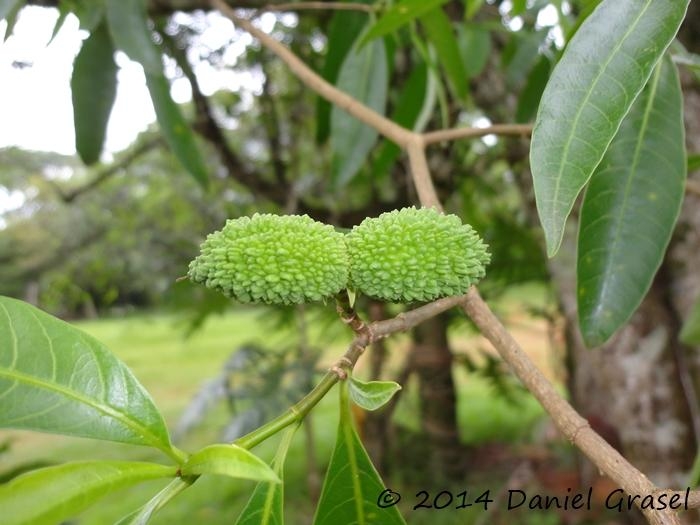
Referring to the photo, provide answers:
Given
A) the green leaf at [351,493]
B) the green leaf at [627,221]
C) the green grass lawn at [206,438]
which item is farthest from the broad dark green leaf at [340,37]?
the green grass lawn at [206,438]

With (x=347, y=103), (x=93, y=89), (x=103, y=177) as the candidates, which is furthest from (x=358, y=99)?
(x=103, y=177)

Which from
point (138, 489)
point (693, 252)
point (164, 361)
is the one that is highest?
point (693, 252)

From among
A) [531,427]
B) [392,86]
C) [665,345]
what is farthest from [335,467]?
[531,427]

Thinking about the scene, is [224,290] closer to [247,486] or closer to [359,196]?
[359,196]

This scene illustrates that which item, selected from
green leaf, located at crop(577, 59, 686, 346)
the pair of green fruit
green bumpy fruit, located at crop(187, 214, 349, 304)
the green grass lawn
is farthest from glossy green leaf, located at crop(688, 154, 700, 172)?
the green grass lawn

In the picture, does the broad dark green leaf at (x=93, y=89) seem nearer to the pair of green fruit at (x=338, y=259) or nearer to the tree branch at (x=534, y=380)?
the tree branch at (x=534, y=380)

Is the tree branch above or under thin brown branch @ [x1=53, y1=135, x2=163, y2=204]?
above

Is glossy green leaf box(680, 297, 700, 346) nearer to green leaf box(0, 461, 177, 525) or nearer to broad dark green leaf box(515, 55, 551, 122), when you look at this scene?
broad dark green leaf box(515, 55, 551, 122)
